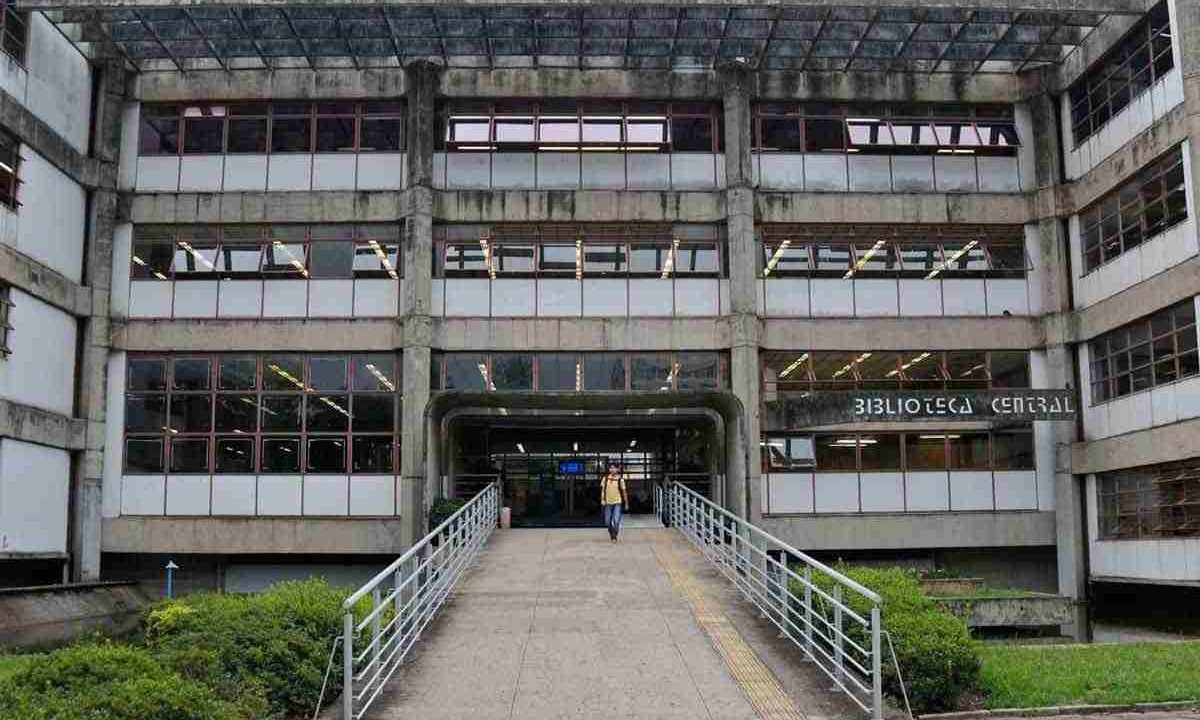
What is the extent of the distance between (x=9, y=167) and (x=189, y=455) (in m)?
7.23

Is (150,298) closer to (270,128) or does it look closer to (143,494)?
(143,494)

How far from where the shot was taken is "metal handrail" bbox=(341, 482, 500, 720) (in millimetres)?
11016

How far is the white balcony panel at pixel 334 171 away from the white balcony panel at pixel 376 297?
2.38 metres

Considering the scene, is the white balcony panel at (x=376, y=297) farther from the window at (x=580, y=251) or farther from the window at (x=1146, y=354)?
the window at (x=1146, y=354)

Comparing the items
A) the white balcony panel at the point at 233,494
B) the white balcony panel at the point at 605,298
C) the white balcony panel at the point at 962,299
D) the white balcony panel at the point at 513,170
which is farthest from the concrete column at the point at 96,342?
the white balcony panel at the point at 962,299

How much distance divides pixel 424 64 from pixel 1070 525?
59.5 ft

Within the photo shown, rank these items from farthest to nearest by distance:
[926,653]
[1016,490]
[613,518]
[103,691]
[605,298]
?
[605,298] → [1016,490] → [613,518] → [926,653] → [103,691]

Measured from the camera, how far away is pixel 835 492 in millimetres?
26844

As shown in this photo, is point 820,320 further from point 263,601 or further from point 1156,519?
point 263,601

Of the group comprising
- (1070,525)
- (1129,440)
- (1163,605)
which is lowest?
(1163,605)

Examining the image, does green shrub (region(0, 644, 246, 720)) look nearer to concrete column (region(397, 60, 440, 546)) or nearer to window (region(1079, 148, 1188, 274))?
concrete column (region(397, 60, 440, 546))

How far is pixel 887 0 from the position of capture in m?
23.9

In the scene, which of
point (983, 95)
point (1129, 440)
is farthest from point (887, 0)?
point (1129, 440)

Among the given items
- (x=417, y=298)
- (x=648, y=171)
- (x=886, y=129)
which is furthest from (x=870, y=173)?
(x=417, y=298)
